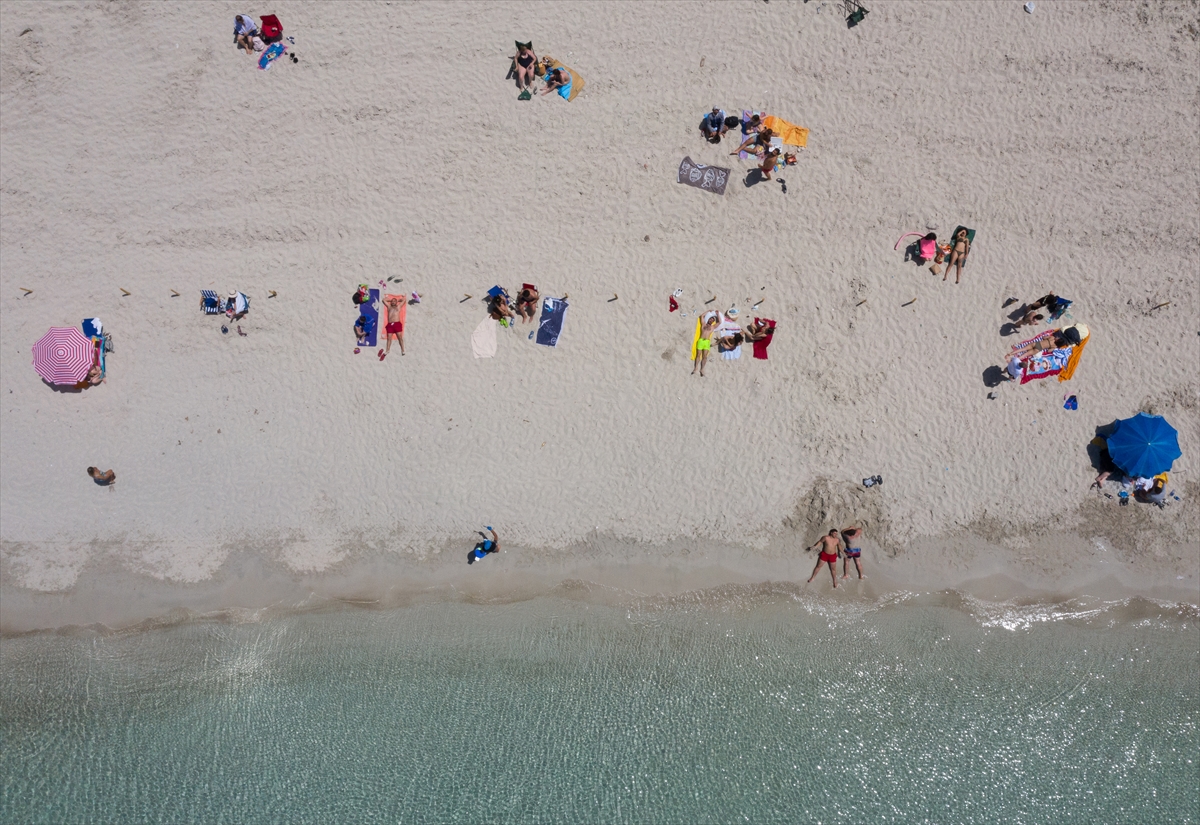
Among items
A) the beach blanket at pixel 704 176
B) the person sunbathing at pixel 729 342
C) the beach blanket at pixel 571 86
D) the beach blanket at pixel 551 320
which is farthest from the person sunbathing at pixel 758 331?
the beach blanket at pixel 571 86

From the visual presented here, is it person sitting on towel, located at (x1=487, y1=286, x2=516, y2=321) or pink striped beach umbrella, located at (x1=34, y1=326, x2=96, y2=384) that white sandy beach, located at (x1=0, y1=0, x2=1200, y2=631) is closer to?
person sitting on towel, located at (x1=487, y1=286, x2=516, y2=321)

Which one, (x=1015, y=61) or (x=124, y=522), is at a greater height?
(x=1015, y=61)

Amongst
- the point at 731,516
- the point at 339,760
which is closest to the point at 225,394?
the point at 339,760

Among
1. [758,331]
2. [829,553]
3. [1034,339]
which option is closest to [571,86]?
[758,331]

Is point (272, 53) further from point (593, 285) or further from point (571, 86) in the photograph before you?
point (593, 285)

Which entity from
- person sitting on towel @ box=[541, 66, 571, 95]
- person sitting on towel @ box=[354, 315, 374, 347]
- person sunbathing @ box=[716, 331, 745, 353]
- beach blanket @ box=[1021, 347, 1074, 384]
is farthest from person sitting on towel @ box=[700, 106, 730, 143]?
person sitting on towel @ box=[354, 315, 374, 347]

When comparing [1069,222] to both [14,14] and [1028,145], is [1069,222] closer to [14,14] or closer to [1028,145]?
[1028,145]
